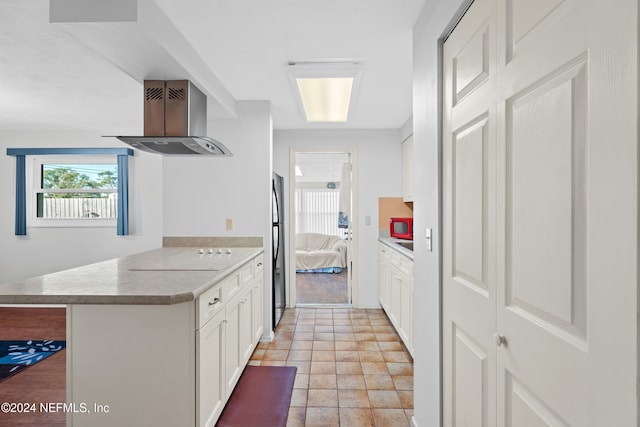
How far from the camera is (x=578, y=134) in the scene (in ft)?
2.44

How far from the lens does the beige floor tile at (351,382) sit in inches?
100

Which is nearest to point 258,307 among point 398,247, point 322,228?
point 398,247

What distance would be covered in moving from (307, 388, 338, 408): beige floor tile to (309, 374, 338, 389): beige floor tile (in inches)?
2.2

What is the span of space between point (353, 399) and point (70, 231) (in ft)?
14.2

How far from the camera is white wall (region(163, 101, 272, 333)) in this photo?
3508 mm

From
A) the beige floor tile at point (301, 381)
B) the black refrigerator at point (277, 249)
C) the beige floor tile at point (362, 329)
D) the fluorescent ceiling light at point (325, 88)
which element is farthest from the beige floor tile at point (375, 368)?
the fluorescent ceiling light at point (325, 88)

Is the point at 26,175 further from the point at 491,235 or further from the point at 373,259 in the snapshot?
the point at 491,235

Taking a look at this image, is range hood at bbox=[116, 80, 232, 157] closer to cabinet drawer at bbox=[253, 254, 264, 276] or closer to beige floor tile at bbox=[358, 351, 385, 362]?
cabinet drawer at bbox=[253, 254, 264, 276]

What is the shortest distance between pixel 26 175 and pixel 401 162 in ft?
16.0

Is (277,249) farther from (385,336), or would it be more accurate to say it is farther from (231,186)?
(385,336)

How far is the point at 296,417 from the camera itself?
2.19 metres

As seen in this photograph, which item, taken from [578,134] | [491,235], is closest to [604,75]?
[578,134]

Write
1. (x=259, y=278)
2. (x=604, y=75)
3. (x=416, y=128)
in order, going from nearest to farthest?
(x=604, y=75) → (x=416, y=128) → (x=259, y=278)

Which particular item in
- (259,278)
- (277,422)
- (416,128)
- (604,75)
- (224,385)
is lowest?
(277,422)
